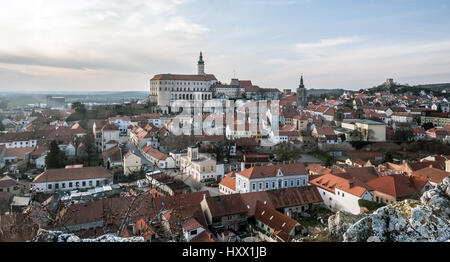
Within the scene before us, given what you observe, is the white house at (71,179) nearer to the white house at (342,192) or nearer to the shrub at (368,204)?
the white house at (342,192)

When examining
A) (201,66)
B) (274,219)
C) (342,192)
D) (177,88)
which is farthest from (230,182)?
(201,66)

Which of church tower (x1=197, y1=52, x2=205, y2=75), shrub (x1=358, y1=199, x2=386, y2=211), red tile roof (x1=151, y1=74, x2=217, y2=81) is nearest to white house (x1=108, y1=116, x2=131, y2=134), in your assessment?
red tile roof (x1=151, y1=74, x2=217, y2=81)

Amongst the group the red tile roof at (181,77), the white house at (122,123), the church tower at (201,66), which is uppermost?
the church tower at (201,66)

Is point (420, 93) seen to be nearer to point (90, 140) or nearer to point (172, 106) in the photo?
point (172, 106)

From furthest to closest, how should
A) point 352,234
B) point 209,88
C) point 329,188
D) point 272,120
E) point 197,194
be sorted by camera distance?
1. point 209,88
2. point 272,120
3. point 329,188
4. point 197,194
5. point 352,234

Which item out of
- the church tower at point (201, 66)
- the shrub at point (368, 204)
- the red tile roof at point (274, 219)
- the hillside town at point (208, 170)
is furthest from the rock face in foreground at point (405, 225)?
the church tower at point (201, 66)

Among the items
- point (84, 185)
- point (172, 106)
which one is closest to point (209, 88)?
point (172, 106)

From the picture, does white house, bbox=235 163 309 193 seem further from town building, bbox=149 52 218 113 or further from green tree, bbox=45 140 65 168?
town building, bbox=149 52 218 113
